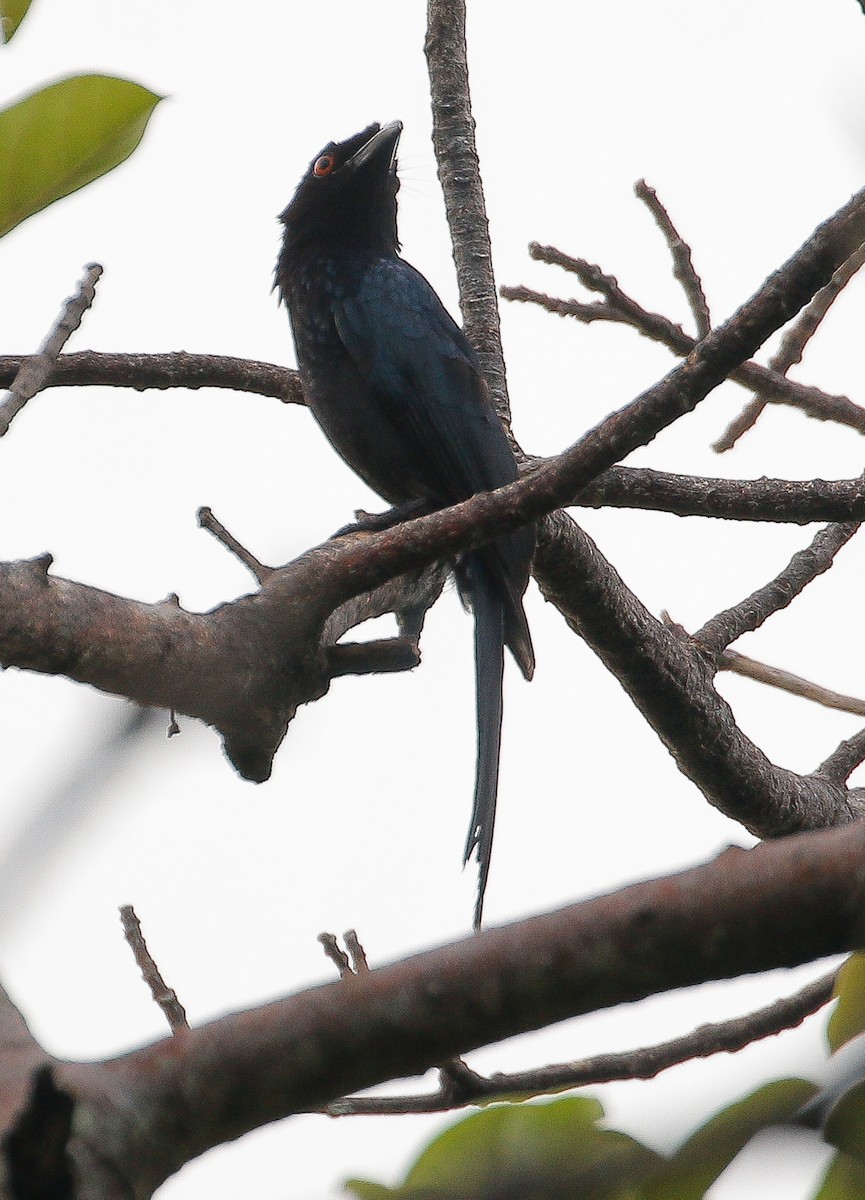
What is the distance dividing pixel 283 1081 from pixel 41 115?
103 cm

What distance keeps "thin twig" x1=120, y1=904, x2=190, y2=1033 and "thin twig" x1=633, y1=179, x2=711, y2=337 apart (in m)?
1.99

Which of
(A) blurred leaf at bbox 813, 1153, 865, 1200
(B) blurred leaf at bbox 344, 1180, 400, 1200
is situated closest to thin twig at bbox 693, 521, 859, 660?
(B) blurred leaf at bbox 344, 1180, 400, 1200

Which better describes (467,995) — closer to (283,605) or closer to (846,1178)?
(846,1178)

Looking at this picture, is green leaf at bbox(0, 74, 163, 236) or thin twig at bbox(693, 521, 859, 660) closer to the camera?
green leaf at bbox(0, 74, 163, 236)

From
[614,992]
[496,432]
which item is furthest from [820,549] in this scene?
[614,992]

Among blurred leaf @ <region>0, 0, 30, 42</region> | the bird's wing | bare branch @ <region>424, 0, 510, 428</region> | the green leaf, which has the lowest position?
the green leaf

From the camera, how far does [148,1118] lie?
3.07ft

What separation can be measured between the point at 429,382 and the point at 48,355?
2.52m

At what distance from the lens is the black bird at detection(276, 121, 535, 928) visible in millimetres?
3879

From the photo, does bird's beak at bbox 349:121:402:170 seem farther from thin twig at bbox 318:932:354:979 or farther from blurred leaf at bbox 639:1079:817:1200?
blurred leaf at bbox 639:1079:817:1200

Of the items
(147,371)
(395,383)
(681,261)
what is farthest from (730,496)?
(147,371)

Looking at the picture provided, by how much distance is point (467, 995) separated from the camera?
887mm

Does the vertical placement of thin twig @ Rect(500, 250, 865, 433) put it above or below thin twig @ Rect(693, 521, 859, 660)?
above

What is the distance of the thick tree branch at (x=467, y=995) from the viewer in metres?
0.83
